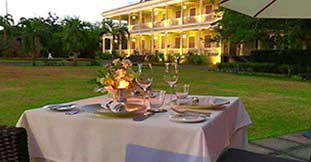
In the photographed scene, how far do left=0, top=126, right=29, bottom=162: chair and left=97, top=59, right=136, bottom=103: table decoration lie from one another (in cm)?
66

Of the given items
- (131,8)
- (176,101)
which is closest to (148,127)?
(176,101)

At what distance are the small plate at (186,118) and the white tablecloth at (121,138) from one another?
0.04 metres

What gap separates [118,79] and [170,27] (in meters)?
24.4

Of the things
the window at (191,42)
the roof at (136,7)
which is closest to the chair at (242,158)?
the roof at (136,7)

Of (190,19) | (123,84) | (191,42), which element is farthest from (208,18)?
(123,84)

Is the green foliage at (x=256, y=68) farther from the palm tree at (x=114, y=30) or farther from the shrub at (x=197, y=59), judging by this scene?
the palm tree at (x=114, y=30)

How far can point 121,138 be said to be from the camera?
1764mm

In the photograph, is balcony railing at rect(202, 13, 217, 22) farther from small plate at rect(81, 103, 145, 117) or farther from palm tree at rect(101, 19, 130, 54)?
small plate at rect(81, 103, 145, 117)

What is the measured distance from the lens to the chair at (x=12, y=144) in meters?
1.57

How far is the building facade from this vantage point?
23.7 m

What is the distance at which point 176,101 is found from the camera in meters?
2.24

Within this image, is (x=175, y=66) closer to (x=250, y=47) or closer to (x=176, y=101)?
(x=176, y=101)

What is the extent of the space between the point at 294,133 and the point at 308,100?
3.75 meters

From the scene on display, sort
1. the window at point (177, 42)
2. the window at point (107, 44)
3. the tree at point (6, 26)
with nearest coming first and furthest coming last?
the tree at point (6, 26) → the window at point (177, 42) → the window at point (107, 44)
